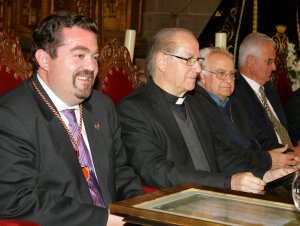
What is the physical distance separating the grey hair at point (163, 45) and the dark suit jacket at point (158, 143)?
0.56ft

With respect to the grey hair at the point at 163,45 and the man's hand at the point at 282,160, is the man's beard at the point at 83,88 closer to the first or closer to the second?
the grey hair at the point at 163,45

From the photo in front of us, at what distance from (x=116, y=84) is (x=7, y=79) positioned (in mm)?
1056

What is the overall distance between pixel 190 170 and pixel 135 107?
1.73ft

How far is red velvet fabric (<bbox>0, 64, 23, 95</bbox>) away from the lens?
10.4ft

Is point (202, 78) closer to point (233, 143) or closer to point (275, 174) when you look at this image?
point (233, 143)

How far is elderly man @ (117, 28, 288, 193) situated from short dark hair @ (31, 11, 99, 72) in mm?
855

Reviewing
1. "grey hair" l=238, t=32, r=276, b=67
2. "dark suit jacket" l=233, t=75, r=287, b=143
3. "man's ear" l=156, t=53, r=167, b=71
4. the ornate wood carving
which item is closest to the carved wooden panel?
"grey hair" l=238, t=32, r=276, b=67

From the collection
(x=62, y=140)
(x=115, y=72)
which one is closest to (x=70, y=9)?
(x=115, y=72)

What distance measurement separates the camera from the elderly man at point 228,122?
4402mm

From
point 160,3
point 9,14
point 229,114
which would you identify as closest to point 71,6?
point 9,14

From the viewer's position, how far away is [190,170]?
3541mm

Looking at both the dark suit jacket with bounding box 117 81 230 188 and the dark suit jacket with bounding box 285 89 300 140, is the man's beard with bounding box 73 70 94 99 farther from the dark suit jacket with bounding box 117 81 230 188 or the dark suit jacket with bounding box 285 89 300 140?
the dark suit jacket with bounding box 285 89 300 140

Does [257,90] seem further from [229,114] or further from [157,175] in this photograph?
[157,175]

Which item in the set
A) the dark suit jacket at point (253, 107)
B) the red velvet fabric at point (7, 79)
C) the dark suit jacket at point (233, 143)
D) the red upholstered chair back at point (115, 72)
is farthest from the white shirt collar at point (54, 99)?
the dark suit jacket at point (253, 107)
